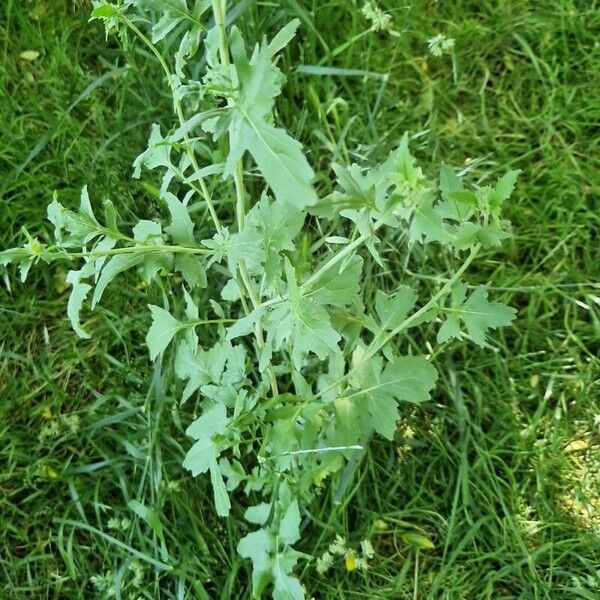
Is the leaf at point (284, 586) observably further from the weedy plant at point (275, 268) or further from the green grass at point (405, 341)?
the green grass at point (405, 341)

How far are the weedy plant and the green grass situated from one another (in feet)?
0.85

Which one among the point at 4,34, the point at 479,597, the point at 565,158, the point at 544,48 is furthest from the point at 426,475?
the point at 4,34

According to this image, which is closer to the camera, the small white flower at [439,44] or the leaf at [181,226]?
the leaf at [181,226]

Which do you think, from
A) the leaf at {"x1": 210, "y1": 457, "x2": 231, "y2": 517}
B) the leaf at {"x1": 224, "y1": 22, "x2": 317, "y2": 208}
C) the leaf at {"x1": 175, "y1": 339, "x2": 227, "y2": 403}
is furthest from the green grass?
the leaf at {"x1": 224, "y1": 22, "x2": 317, "y2": 208}

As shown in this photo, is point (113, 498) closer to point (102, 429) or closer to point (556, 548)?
point (102, 429)

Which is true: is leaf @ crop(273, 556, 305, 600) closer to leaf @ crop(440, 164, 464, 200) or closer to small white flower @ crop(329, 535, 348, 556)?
small white flower @ crop(329, 535, 348, 556)

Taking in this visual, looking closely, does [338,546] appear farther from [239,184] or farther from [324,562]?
[239,184]

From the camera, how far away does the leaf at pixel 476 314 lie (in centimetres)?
135

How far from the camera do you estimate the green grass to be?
1.92m

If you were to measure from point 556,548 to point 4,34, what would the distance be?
1969 mm

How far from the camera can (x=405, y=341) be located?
2006 millimetres

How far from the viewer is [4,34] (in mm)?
2232

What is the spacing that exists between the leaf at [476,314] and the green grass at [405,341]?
609 millimetres

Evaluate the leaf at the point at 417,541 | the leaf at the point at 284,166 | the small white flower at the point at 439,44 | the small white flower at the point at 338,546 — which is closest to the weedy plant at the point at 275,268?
the leaf at the point at 284,166
